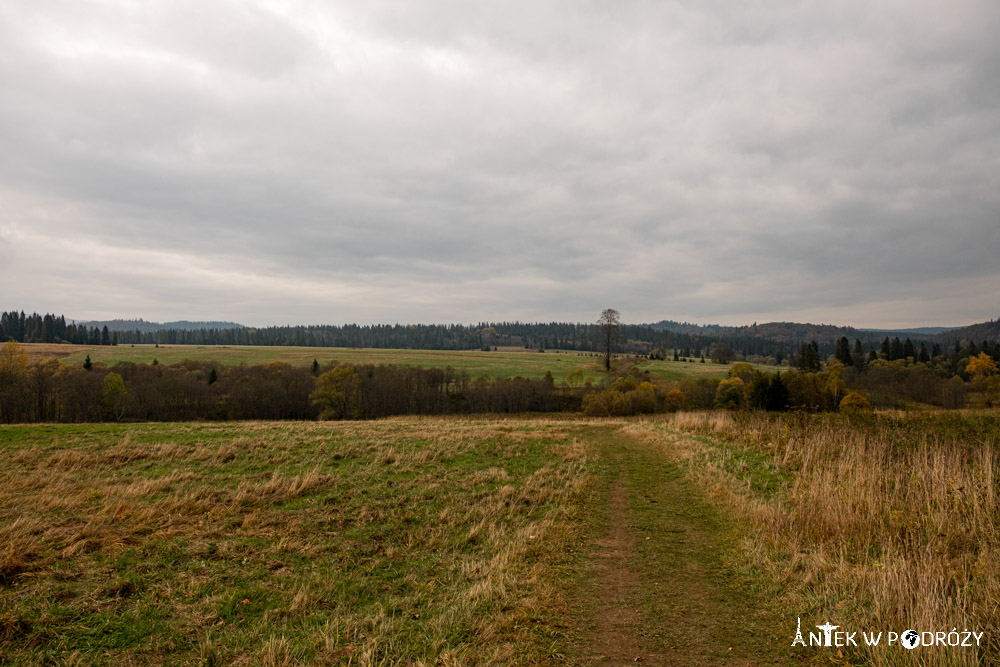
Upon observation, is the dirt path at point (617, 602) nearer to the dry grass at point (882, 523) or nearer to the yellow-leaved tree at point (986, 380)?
the dry grass at point (882, 523)

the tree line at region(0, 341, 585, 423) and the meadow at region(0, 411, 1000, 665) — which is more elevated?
the meadow at region(0, 411, 1000, 665)

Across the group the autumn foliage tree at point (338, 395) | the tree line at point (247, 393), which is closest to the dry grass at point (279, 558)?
the autumn foliage tree at point (338, 395)

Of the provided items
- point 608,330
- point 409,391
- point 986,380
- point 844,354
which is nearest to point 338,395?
point 409,391

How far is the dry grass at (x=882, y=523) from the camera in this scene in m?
5.36

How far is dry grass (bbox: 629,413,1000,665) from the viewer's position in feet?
17.6

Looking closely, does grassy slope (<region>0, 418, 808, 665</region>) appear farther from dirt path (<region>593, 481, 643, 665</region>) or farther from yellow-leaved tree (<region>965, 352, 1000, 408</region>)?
yellow-leaved tree (<region>965, 352, 1000, 408</region>)

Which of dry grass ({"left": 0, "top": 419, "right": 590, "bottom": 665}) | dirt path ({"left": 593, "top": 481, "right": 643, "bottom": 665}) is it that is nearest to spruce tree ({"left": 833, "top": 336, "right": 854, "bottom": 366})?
dry grass ({"left": 0, "top": 419, "right": 590, "bottom": 665})

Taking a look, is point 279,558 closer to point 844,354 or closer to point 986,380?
point 986,380

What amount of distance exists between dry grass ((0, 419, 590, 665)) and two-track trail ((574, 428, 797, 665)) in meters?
0.76

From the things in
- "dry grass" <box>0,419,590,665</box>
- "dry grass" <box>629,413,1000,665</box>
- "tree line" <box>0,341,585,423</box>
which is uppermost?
"dry grass" <box>629,413,1000,665</box>

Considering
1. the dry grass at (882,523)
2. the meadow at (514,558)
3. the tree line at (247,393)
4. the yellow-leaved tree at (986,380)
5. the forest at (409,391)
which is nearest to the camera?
the dry grass at (882,523)

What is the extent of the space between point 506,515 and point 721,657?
22.8ft

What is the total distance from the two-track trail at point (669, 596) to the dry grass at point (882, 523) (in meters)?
0.65

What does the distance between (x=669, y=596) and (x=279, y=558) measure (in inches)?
296
